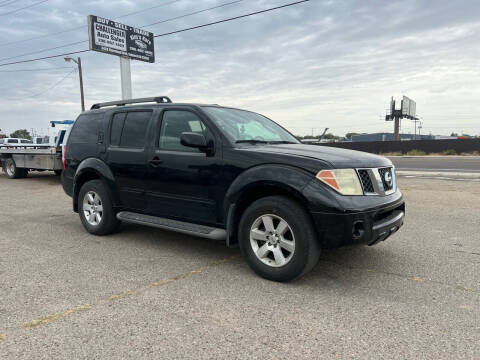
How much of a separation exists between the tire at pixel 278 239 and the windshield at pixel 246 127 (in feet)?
2.99

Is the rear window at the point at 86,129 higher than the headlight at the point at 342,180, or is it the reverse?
the rear window at the point at 86,129

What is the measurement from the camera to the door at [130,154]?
4.80 meters

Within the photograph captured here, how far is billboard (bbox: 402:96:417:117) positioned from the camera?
61906 mm

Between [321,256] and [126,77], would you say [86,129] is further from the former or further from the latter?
[126,77]

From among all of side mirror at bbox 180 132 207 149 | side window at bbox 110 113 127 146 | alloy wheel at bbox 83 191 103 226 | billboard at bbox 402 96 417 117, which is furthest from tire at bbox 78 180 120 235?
billboard at bbox 402 96 417 117

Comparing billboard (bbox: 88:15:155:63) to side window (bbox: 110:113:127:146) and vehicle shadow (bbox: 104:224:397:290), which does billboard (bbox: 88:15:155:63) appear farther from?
vehicle shadow (bbox: 104:224:397:290)

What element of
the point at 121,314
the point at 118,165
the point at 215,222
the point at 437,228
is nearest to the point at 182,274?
the point at 215,222

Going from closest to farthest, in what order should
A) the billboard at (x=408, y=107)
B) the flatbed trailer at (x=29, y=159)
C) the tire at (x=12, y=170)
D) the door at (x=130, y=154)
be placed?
1. the door at (x=130, y=154)
2. the flatbed trailer at (x=29, y=159)
3. the tire at (x=12, y=170)
4. the billboard at (x=408, y=107)

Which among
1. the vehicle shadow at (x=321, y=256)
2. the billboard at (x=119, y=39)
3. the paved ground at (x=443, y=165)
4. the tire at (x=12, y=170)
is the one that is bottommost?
the paved ground at (x=443, y=165)

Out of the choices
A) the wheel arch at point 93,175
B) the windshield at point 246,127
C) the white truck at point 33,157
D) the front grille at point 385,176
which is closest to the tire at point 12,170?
the white truck at point 33,157

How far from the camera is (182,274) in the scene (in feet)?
12.8

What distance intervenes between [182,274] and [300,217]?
54.0 inches

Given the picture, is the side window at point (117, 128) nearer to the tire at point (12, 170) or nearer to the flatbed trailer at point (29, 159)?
the flatbed trailer at point (29, 159)

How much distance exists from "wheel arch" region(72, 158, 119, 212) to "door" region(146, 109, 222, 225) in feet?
2.49
